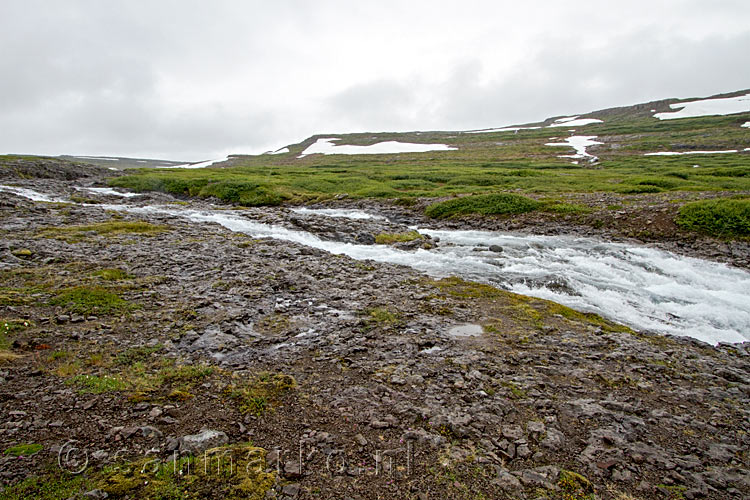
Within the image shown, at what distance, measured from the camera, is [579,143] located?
9462 centimetres

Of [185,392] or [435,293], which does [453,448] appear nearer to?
[185,392]

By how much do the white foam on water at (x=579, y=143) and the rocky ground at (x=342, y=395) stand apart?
260 feet

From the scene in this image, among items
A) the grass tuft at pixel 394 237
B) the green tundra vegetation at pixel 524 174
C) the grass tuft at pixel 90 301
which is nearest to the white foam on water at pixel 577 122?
the green tundra vegetation at pixel 524 174

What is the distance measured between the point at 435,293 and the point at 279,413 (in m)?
8.17

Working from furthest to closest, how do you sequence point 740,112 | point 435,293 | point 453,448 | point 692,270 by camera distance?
point 740,112 < point 692,270 < point 435,293 < point 453,448

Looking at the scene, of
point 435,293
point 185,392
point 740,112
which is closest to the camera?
point 185,392

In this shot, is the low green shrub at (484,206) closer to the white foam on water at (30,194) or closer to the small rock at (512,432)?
the small rock at (512,432)

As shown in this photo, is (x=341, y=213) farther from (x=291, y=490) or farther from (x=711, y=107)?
(x=711, y=107)

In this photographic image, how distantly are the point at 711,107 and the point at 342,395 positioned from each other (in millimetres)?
156120

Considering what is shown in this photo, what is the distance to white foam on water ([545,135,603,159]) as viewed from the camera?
7937 centimetres

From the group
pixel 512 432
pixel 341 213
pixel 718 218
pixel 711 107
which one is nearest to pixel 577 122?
pixel 711 107

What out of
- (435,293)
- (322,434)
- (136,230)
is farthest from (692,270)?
(136,230)

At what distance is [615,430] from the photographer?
255 inches

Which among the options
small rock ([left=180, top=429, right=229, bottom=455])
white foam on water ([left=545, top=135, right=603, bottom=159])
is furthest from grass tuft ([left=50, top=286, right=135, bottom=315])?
white foam on water ([left=545, top=135, right=603, bottom=159])
